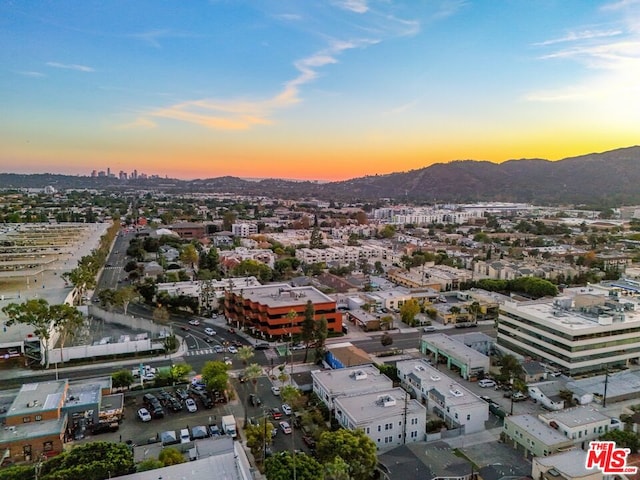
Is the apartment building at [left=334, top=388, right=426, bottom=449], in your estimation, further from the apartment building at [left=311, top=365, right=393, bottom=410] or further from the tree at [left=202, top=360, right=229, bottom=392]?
the tree at [left=202, top=360, right=229, bottom=392]

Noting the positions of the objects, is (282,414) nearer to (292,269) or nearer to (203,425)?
(203,425)

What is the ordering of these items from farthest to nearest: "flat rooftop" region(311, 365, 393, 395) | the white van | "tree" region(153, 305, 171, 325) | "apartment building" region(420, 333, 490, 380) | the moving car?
"tree" region(153, 305, 171, 325) < "apartment building" region(420, 333, 490, 380) < the white van < "flat rooftop" region(311, 365, 393, 395) < the moving car

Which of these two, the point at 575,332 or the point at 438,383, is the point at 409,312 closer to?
the point at 575,332

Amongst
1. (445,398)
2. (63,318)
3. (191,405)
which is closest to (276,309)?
(191,405)

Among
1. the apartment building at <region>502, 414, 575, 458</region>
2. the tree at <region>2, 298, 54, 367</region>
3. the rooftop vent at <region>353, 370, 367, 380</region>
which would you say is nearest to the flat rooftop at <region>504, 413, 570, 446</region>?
the apartment building at <region>502, 414, 575, 458</region>

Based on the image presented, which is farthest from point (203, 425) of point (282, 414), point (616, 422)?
point (616, 422)
